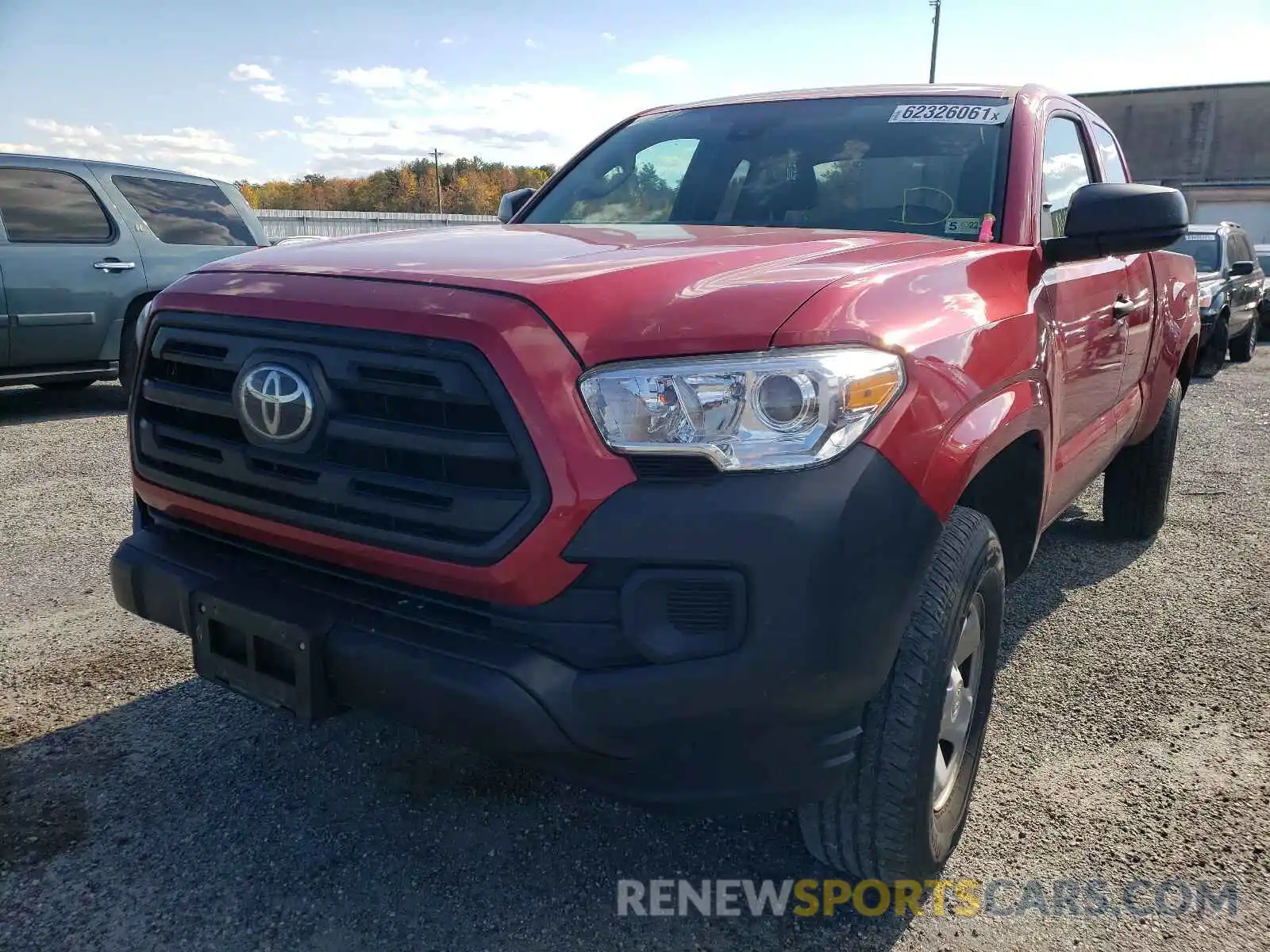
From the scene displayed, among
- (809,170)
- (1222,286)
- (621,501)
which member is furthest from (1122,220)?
(1222,286)

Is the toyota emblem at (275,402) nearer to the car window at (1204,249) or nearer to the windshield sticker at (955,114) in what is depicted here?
the windshield sticker at (955,114)

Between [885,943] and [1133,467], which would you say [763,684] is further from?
[1133,467]

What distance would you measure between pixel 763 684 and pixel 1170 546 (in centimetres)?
382

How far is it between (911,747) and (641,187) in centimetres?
218

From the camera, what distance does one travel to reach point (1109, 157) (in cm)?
409

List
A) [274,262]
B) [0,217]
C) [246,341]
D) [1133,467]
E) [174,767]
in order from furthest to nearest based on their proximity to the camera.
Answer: [0,217] < [1133,467] < [174,767] < [274,262] < [246,341]

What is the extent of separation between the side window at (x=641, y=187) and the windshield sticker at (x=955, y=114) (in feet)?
2.36

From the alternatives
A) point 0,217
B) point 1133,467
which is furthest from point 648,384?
point 0,217

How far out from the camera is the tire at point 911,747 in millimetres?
1887

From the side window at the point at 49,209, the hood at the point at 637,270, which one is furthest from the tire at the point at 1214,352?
the side window at the point at 49,209

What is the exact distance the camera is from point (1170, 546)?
186 inches

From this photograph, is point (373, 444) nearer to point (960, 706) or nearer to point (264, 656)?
point (264, 656)

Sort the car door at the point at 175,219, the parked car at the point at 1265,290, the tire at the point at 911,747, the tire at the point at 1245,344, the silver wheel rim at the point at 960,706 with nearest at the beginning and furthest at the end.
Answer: the tire at the point at 911,747 → the silver wheel rim at the point at 960,706 → the car door at the point at 175,219 → the tire at the point at 1245,344 → the parked car at the point at 1265,290

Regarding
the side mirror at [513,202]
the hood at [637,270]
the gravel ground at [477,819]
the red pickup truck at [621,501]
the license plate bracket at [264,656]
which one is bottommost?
the gravel ground at [477,819]
